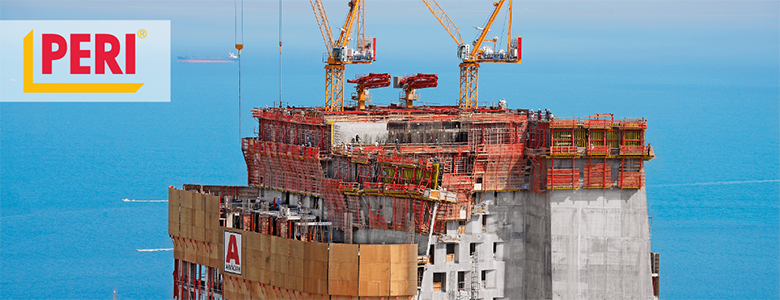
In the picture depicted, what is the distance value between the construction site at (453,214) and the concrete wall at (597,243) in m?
0.12

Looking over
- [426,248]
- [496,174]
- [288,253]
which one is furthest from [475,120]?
[288,253]

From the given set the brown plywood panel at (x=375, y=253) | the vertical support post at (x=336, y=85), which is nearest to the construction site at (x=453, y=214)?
the brown plywood panel at (x=375, y=253)

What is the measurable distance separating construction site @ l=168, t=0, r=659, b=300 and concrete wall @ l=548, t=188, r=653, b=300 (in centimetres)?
12

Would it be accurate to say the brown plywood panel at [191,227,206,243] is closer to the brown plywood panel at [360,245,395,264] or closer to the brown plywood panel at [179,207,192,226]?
the brown plywood panel at [179,207,192,226]

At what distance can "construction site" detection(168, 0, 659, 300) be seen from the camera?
485 feet

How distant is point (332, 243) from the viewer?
147 m

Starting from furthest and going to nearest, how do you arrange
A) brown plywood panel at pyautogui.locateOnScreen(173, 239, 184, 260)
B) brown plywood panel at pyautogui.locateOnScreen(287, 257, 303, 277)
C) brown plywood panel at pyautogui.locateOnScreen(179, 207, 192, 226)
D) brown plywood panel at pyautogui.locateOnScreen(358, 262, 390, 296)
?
brown plywood panel at pyautogui.locateOnScreen(173, 239, 184, 260)
brown plywood panel at pyautogui.locateOnScreen(179, 207, 192, 226)
brown plywood panel at pyautogui.locateOnScreen(287, 257, 303, 277)
brown plywood panel at pyautogui.locateOnScreen(358, 262, 390, 296)

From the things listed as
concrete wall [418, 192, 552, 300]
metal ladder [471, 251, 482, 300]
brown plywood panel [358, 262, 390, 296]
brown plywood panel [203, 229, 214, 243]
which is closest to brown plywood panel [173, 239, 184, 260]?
brown plywood panel [203, 229, 214, 243]

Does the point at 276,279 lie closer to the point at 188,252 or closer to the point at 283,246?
the point at 283,246

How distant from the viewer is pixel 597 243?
500ft

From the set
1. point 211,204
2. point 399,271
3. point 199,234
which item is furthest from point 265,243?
point 399,271

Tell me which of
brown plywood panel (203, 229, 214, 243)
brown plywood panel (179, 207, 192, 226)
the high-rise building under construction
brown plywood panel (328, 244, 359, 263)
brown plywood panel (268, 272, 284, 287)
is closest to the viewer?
brown plywood panel (328, 244, 359, 263)

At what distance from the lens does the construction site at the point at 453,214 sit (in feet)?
485

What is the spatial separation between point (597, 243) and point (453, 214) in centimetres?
1815
